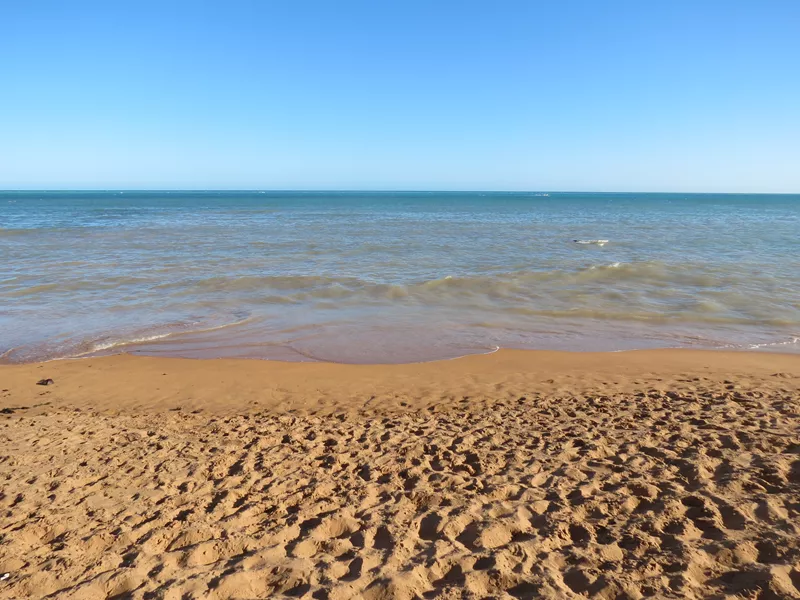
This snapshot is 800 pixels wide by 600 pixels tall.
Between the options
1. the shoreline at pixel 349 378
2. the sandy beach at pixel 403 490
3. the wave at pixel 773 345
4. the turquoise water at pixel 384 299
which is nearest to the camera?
the sandy beach at pixel 403 490

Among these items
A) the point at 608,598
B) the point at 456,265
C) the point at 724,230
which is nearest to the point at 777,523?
the point at 608,598

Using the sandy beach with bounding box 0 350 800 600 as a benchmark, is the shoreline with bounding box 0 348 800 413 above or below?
below

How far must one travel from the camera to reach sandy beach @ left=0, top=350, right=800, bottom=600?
3299mm

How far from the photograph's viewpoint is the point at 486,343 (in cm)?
991

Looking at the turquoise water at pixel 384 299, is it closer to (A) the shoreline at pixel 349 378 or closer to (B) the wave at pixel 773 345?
(B) the wave at pixel 773 345

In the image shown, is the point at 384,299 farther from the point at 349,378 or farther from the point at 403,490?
the point at 403,490

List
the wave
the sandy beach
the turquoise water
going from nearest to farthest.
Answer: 1. the sandy beach
2. the wave
3. the turquoise water

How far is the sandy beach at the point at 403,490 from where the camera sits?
130 inches

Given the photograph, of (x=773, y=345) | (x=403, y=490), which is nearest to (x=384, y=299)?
(x=773, y=345)

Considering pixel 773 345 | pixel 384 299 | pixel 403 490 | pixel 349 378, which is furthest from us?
pixel 384 299

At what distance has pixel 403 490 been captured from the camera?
173 inches

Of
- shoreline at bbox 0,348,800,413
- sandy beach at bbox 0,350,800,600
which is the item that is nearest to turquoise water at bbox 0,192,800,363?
shoreline at bbox 0,348,800,413

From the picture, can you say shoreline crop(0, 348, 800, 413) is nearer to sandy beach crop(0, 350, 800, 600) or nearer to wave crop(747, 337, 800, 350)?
sandy beach crop(0, 350, 800, 600)

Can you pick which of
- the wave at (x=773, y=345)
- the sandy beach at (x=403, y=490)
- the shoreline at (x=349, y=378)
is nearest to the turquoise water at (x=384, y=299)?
the wave at (x=773, y=345)
